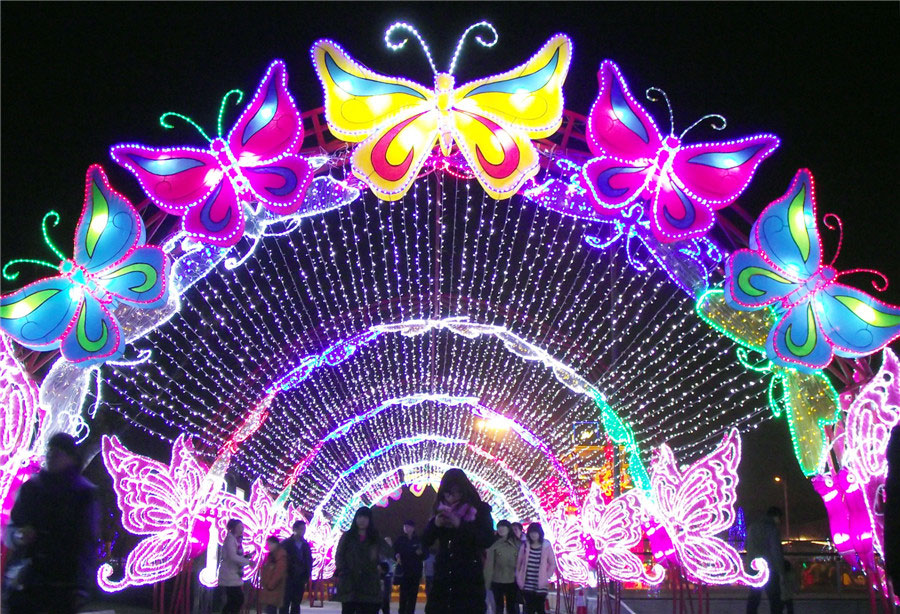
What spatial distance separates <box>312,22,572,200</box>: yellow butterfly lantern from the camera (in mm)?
8469

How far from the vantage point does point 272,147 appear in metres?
8.70

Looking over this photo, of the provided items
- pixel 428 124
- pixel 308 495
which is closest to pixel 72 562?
pixel 428 124

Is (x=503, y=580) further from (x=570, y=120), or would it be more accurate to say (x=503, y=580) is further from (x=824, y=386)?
(x=570, y=120)

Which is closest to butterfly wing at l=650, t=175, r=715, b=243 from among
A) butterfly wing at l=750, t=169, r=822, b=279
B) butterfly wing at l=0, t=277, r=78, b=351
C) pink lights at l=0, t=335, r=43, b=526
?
butterfly wing at l=750, t=169, r=822, b=279

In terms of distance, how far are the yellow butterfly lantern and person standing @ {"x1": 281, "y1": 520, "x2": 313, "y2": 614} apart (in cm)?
591

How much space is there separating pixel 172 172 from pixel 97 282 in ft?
3.99

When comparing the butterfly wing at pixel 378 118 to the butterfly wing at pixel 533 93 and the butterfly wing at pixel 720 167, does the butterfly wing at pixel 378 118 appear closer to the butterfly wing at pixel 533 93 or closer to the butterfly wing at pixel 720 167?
the butterfly wing at pixel 533 93

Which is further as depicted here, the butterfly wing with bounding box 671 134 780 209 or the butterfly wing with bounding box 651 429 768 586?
the butterfly wing with bounding box 651 429 768 586

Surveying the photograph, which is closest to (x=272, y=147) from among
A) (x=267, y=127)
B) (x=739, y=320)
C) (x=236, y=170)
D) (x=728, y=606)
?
(x=267, y=127)

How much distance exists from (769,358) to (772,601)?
2.89 m

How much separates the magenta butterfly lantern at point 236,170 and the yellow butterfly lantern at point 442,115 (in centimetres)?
45

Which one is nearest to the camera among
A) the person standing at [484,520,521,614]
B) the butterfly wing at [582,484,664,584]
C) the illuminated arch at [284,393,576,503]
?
the person standing at [484,520,521,614]

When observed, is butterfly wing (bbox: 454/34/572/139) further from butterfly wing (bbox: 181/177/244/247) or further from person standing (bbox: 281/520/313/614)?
person standing (bbox: 281/520/313/614)

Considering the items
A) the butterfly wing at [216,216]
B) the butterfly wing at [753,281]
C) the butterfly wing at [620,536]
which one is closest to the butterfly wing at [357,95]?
the butterfly wing at [216,216]
